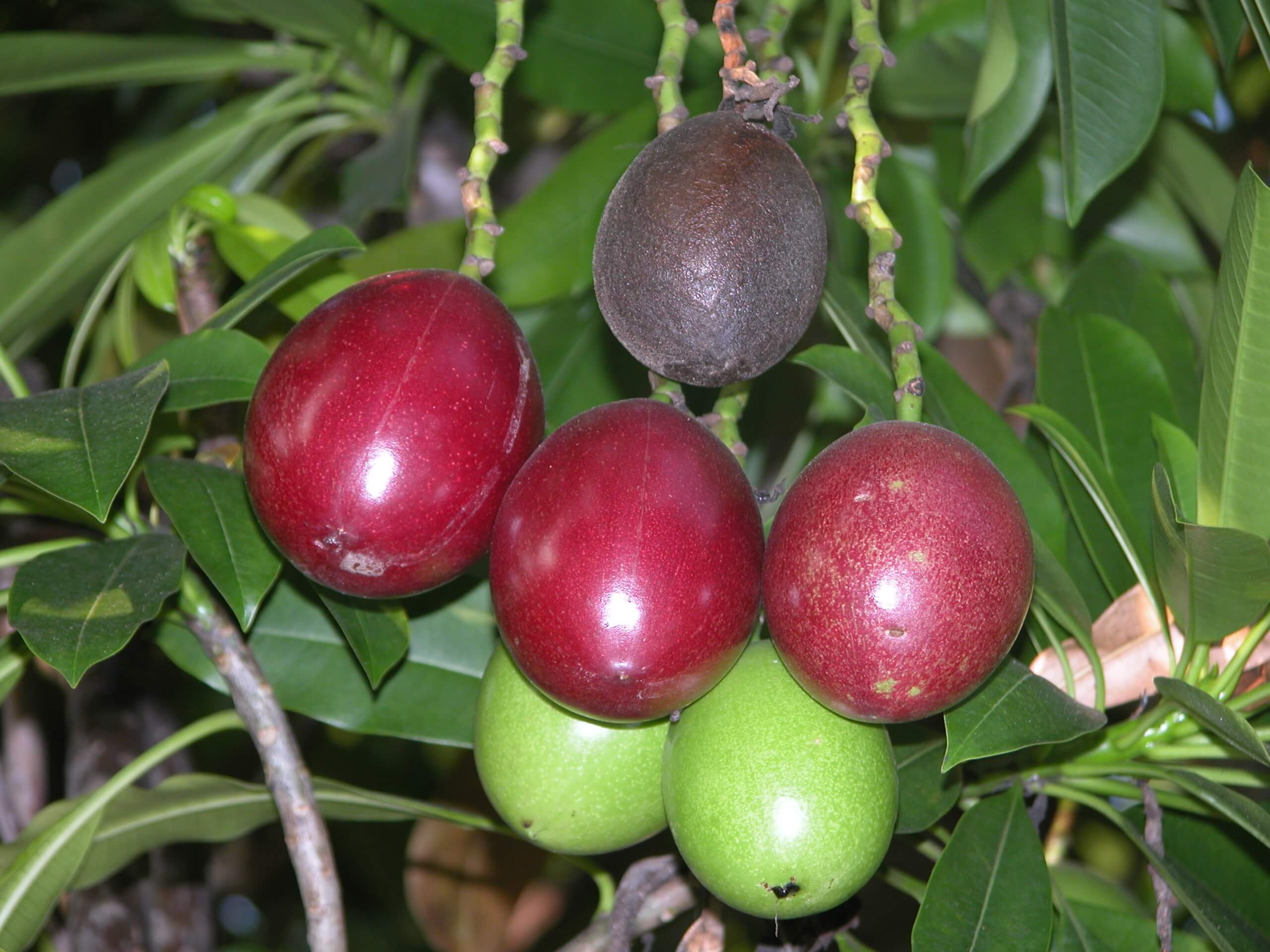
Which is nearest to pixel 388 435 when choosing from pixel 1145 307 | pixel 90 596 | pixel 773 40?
pixel 90 596

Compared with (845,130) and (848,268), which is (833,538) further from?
(845,130)

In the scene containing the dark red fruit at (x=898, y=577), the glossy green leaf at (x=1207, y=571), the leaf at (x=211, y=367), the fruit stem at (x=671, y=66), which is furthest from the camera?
the leaf at (x=211, y=367)

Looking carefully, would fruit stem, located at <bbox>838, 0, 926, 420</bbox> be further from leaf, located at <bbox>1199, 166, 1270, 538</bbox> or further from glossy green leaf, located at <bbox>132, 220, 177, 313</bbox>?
glossy green leaf, located at <bbox>132, 220, 177, 313</bbox>

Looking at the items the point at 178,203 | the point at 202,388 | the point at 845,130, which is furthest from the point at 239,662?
the point at 845,130

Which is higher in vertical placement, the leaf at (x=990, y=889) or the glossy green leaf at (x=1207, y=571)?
the glossy green leaf at (x=1207, y=571)

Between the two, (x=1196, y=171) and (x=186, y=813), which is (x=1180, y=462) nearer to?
(x=1196, y=171)

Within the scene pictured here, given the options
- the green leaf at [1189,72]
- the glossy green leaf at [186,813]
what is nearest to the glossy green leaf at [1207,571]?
the glossy green leaf at [186,813]

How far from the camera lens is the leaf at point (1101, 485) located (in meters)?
1.08

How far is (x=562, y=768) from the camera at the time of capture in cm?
90

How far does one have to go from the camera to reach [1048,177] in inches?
72.3

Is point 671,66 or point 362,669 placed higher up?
point 671,66

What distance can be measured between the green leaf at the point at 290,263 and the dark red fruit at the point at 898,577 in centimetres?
48

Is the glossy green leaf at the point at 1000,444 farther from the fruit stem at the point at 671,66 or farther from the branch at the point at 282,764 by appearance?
the branch at the point at 282,764

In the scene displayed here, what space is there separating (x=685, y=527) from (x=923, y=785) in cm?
38
